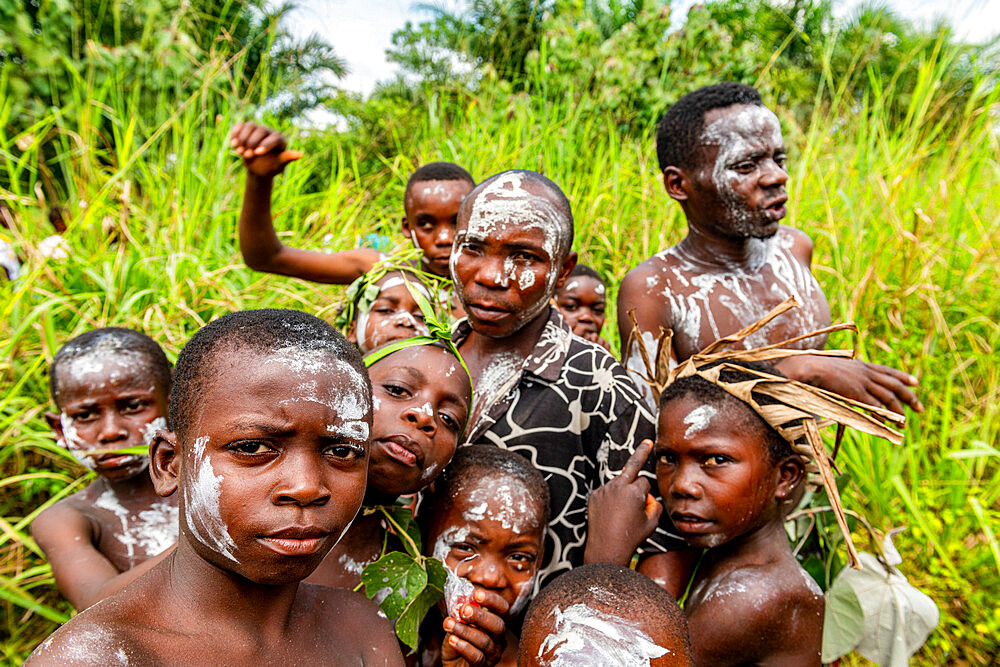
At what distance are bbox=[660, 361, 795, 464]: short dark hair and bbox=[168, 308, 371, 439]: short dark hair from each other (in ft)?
3.43

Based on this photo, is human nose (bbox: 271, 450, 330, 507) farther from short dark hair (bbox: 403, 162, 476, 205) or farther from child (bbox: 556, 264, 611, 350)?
child (bbox: 556, 264, 611, 350)

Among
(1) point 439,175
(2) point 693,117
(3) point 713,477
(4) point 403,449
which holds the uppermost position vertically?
(2) point 693,117

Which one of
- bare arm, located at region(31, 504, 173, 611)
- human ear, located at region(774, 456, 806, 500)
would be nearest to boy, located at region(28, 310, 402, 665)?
bare arm, located at region(31, 504, 173, 611)

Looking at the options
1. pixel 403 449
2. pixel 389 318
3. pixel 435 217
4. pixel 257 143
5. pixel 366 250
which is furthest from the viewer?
pixel 366 250

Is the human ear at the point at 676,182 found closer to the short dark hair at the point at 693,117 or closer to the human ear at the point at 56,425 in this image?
the short dark hair at the point at 693,117

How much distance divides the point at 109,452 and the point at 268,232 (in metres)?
1.11

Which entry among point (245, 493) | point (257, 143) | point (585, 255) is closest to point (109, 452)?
point (257, 143)

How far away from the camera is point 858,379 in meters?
2.09

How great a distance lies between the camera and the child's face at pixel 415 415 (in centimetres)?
170

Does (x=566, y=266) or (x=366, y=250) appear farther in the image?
(x=366, y=250)

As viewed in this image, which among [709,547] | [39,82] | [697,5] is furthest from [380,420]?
[697,5]

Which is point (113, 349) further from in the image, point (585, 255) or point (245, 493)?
point (585, 255)

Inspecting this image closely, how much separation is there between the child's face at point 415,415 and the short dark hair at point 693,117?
123cm

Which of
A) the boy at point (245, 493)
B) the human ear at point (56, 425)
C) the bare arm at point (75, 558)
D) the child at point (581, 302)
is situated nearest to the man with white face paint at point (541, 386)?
the boy at point (245, 493)
